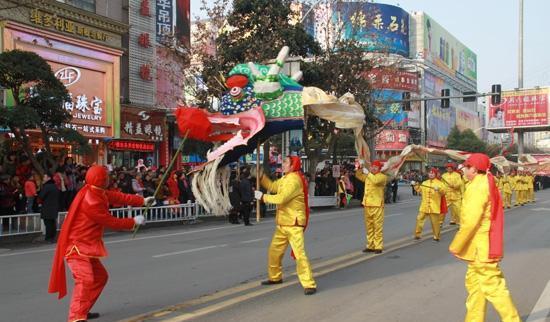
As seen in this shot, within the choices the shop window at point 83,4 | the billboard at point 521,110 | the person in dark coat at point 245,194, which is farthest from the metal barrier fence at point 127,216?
the billboard at point 521,110

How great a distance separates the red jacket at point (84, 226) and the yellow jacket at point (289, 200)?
2.11m

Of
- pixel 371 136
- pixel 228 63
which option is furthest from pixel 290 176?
pixel 371 136

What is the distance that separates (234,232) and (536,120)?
50439 mm

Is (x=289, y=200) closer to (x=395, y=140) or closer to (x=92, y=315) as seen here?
(x=92, y=315)

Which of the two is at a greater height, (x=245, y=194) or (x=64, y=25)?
(x=64, y=25)

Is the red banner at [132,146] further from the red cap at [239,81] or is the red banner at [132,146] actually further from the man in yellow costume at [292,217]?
the man in yellow costume at [292,217]

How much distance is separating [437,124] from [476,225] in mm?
74332

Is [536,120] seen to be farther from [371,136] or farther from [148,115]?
[148,115]

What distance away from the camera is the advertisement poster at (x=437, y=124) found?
73875 millimetres

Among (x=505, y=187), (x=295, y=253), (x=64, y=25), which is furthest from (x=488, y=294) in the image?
(x=505, y=187)

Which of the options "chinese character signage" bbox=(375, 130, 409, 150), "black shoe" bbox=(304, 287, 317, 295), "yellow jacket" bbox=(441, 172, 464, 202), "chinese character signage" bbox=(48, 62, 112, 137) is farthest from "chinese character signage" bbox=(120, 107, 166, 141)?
"chinese character signage" bbox=(375, 130, 409, 150)

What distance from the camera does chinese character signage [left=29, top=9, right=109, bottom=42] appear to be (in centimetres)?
1903

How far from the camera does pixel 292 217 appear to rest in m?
7.39

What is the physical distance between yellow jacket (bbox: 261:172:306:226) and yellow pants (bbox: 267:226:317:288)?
0.10 m
